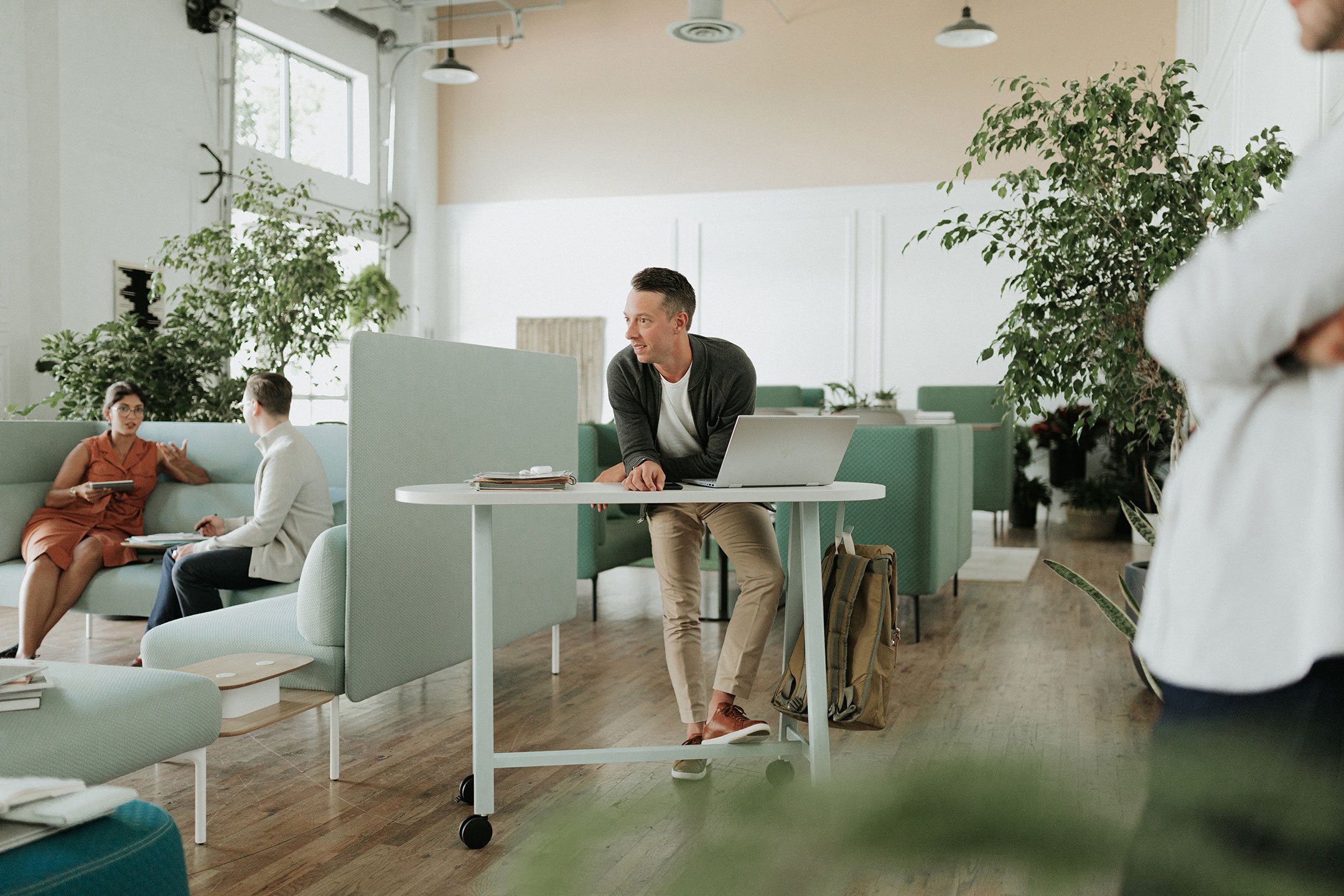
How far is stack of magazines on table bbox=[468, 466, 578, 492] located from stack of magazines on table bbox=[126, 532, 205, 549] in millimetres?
1914

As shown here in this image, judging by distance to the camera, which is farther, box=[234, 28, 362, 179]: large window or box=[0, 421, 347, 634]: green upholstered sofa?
box=[234, 28, 362, 179]: large window

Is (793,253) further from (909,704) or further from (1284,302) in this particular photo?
(1284,302)

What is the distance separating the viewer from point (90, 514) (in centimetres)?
426

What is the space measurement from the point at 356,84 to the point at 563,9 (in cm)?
236

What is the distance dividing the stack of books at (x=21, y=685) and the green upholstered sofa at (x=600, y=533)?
2625mm

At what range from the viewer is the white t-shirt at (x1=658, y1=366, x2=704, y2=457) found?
2.90 meters

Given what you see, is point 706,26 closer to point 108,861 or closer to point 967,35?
point 967,35

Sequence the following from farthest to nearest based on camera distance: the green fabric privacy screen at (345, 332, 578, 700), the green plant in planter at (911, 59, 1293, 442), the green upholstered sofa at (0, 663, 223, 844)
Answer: the green plant in planter at (911, 59, 1293, 442) → the green fabric privacy screen at (345, 332, 578, 700) → the green upholstered sofa at (0, 663, 223, 844)

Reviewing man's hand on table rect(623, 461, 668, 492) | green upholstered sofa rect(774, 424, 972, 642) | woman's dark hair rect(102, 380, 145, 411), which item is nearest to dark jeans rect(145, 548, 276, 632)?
woman's dark hair rect(102, 380, 145, 411)

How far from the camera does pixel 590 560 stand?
4707 millimetres

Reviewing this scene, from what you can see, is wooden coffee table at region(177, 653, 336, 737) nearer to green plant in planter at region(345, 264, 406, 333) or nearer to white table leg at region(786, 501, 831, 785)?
white table leg at region(786, 501, 831, 785)

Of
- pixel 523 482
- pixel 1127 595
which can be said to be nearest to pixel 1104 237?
pixel 1127 595

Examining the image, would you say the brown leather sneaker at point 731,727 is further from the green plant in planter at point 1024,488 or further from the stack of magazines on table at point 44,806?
the green plant in planter at point 1024,488

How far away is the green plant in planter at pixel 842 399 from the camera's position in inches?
305
